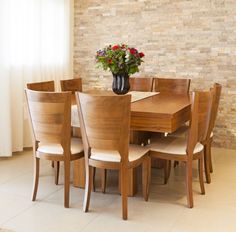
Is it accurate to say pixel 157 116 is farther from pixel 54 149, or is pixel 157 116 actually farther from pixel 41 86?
pixel 41 86

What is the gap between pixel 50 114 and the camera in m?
2.79

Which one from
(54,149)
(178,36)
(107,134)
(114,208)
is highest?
(178,36)

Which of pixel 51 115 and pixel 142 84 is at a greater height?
pixel 142 84

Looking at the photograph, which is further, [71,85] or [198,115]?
[71,85]

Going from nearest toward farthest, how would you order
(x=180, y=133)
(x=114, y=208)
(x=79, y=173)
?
(x=114, y=208) < (x=79, y=173) < (x=180, y=133)

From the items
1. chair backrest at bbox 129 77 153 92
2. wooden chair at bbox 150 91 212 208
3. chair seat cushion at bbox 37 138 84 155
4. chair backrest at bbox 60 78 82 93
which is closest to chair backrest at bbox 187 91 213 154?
wooden chair at bbox 150 91 212 208

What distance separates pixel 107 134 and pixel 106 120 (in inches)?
4.4

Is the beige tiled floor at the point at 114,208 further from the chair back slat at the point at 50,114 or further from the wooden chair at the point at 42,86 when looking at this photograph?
the chair back slat at the point at 50,114

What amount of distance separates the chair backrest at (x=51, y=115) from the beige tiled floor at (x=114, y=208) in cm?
56

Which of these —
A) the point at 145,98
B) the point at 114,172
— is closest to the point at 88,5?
the point at 145,98

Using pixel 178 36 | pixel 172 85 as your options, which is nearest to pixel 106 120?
pixel 172 85

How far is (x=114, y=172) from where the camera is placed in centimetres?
385

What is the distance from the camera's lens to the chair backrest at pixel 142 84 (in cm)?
464

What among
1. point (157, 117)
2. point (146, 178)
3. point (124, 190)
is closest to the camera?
point (124, 190)
